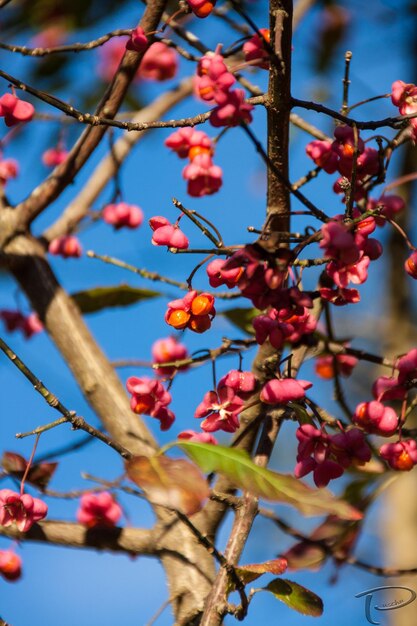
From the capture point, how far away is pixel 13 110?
3.98 ft

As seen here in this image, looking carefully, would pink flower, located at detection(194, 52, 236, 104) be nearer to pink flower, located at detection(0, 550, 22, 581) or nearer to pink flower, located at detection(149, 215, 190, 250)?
pink flower, located at detection(149, 215, 190, 250)

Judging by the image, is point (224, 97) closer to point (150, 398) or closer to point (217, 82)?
point (217, 82)

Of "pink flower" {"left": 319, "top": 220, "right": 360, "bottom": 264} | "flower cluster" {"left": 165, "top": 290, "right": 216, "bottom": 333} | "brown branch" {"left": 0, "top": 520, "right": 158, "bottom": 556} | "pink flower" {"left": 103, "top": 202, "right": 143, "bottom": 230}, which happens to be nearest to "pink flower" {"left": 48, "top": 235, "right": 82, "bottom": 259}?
"pink flower" {"left": 103, "top": 202, "right": 143, "bottom": 230}

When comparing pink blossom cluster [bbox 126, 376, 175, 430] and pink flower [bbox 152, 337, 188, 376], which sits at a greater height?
pink flower [bbox 152, 337, 188, 376]

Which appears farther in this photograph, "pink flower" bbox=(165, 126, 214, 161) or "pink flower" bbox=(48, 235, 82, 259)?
"pink flower" bbox=(48, 235, 82, 259)

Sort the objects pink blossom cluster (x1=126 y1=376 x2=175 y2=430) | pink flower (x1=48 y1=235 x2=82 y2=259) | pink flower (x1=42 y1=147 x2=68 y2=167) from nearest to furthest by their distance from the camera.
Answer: pink blossom cluster (x1=126 y1=376 x2=175 y2=430) < pink flower (x1=48 y1=235 x2=82 y2=259) < pink flower (x1=42 y1=147 x2=68 y2=167)

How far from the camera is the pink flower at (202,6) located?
1.11 metres

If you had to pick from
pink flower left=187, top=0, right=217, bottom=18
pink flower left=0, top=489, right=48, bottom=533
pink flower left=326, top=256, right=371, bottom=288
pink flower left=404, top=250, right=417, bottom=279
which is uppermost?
pink flower left=187, top=0, right=217, bottom=18

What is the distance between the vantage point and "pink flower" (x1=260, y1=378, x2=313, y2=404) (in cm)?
100

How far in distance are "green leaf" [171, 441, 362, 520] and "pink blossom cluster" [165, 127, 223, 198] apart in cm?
64

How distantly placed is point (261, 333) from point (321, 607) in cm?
34

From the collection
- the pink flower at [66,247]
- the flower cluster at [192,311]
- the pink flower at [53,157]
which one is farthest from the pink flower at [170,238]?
the pink flower at [53,157]

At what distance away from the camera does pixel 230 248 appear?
0.95 metres

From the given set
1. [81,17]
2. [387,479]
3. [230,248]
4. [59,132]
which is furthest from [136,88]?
[230,248]
